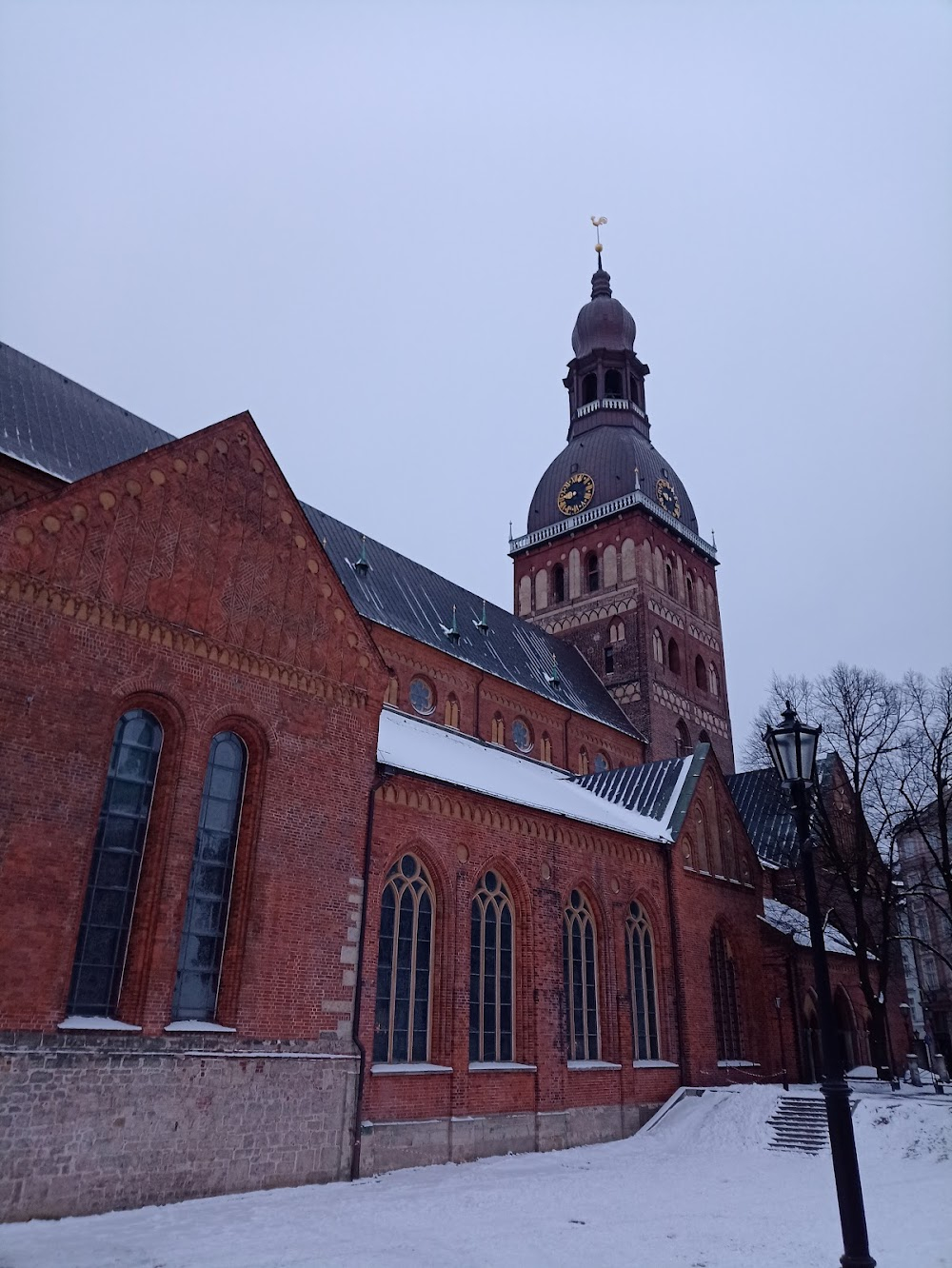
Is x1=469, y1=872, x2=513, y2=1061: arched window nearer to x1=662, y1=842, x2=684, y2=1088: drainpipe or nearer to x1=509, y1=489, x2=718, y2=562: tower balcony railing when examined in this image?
x1=662, y1=842, x2=684, y2=1088: drainpipe

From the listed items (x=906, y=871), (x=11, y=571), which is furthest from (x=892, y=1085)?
(x=11, y=571)

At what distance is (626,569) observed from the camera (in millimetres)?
44469

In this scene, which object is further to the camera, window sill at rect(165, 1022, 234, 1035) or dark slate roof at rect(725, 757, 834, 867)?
dark slate roof at rect(725, 757, 834, 867)

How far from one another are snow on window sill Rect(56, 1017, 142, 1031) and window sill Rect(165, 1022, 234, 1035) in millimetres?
572

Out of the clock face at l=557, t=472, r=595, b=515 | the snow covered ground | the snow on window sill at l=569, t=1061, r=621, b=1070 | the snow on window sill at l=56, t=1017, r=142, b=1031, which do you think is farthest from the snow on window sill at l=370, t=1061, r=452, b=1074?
the clock face at l=557, t=472, r=595, b=515

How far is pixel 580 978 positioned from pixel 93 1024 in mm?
13232

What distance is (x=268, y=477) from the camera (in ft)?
61.6

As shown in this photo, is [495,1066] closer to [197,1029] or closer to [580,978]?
[580,978]

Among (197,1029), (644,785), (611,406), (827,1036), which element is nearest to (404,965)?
(197,1029)

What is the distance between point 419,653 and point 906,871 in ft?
68.0

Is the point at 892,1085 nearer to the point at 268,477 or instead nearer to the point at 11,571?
the point at 268,477

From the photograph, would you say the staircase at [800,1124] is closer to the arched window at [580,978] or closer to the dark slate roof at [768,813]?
the arched window at [580,978]

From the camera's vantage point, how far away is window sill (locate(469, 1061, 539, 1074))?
19.8 m

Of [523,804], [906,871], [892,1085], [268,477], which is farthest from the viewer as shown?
[906,871]
